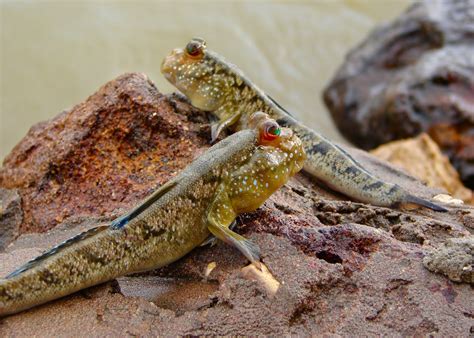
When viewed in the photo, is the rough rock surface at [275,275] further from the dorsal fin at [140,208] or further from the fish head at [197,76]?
the fish head at [197,76]

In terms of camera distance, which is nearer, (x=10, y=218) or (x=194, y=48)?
(x=10, y=218)

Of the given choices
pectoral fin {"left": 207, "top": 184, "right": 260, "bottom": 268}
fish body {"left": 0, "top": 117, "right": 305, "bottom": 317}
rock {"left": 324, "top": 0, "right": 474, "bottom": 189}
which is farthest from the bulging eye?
rock {"left": 324, "top": 0, "right": 474, "bottom": 189}

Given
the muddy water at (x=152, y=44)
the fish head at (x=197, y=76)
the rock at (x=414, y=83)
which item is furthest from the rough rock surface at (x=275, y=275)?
the muddy water at (x=152, y=44)

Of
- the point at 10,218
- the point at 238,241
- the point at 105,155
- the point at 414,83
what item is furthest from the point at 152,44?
the point at 238,241

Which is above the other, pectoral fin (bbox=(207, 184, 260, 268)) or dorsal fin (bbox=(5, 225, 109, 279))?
dorsal fin (bbox=(5, 225, 109, 279))

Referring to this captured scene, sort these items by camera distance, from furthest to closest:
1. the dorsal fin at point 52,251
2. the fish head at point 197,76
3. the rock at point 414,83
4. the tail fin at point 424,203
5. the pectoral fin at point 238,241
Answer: the rock at point 414,83
the fish head at point 197,76
the tail fin at point 424,203
the pectoral fin at point 238,241
the dorsal fin at point 52,251

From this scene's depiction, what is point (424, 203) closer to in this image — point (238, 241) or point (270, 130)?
point (270, 130)

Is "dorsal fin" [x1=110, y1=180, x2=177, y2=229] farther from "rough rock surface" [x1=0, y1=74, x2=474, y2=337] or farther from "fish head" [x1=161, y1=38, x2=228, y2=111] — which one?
"fish head" [x1=161, y1=38, x2=228, y2=111]
